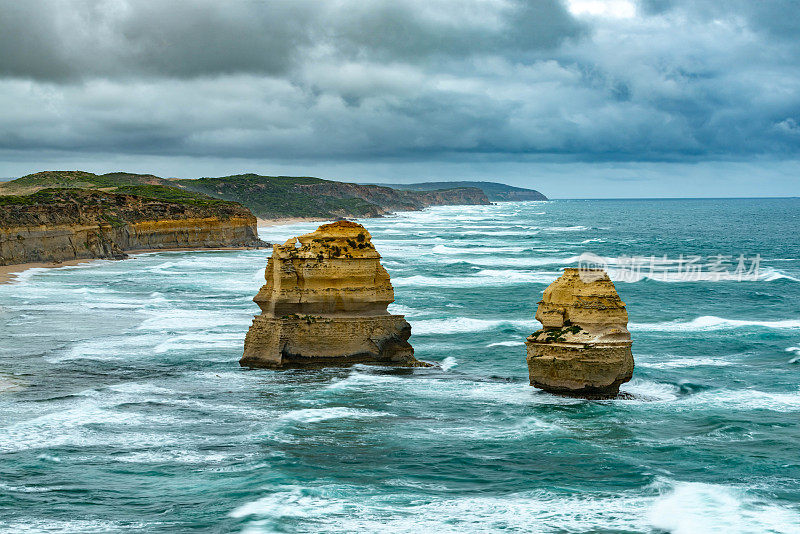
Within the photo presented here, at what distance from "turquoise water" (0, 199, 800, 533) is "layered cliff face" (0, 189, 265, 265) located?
29.2 meters

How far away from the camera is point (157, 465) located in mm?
18344

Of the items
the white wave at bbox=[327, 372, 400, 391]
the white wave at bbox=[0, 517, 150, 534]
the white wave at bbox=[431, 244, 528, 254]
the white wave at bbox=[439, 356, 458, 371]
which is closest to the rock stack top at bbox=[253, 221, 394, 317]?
the white wave at bbox=[327, 372, 400, 391]

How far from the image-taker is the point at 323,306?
27.2m

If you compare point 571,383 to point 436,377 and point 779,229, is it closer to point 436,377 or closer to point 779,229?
point 436,377

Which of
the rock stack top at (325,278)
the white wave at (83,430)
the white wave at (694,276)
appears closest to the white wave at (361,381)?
the rock stack top at (325,278)

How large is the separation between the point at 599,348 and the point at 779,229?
130044 millimetres

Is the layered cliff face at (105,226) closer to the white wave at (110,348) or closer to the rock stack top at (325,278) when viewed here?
the white wave at (110,348)

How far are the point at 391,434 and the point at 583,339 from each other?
17.4ft

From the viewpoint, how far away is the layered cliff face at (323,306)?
27.2 meters

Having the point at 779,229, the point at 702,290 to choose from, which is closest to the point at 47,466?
the point at 702,290

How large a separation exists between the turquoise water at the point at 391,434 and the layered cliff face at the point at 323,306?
2.38ft

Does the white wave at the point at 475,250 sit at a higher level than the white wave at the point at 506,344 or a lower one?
higher

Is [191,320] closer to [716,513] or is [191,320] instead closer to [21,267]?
[716,513]

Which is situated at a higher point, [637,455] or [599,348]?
[599,348]
